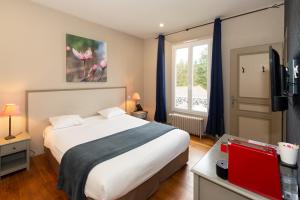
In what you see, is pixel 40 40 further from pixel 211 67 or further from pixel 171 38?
pixel 211 67

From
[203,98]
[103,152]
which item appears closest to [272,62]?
[103,152]

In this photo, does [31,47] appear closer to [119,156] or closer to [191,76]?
[119,156]

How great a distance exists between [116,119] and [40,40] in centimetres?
207

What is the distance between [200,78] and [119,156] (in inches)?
114

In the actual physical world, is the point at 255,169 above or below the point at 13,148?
above

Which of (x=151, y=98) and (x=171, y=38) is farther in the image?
(x=151, y=98)

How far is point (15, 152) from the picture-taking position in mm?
2301

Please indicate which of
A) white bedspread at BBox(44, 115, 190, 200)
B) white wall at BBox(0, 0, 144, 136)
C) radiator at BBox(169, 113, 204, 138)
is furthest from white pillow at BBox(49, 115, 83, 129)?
radiator at BBox(169, 113, 204, 138)

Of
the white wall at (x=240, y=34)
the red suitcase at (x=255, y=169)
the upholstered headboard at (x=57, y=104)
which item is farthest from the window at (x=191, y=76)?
the red suitcase at (x=255, y=169)

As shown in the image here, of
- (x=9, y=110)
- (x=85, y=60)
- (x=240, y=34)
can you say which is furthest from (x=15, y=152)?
(x=240, y=34)

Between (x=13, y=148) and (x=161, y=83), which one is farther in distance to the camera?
(x=161, y=83)

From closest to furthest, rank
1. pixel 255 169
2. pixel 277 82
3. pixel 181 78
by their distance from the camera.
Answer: pixel 255 169 → pixel 277 82 → pixel 181 78

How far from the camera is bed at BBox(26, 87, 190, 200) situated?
1.46 metres

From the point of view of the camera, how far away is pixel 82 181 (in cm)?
150
